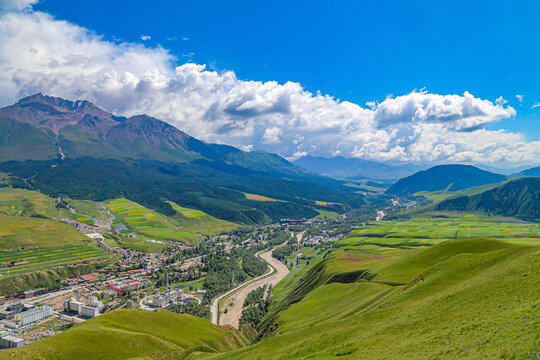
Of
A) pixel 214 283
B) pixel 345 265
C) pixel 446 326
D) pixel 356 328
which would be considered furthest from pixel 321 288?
pixel 214 283

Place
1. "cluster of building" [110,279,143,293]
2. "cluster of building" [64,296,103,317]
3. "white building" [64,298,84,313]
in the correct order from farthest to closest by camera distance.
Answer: "cluster of building" [110,279,143,293] < "white building" [64,298,84,313] < "cluster of building" [64,296,103,317]

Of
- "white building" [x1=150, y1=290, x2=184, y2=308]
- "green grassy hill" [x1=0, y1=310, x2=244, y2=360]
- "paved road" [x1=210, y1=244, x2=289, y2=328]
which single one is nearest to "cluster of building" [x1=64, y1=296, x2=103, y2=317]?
"white building" [x1=150, y1=290, x2=184, y2=308]

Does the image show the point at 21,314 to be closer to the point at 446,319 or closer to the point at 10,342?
the point at 10,342

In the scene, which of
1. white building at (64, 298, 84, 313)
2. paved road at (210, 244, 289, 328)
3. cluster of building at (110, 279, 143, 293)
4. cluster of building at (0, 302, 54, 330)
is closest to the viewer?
cluster of building at (0, 302, 54, 330)

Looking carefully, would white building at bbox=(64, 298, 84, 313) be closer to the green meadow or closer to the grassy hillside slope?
the green meadow

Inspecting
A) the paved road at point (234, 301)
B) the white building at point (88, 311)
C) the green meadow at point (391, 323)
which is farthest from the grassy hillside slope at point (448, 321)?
the white building at point (88, 311)

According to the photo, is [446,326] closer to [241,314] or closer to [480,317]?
[480,317]
